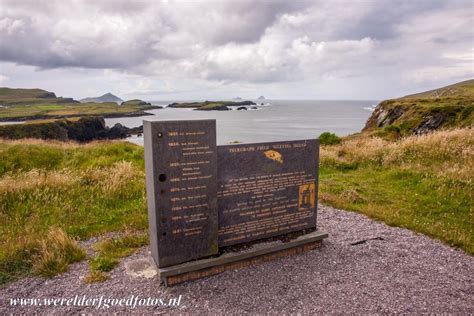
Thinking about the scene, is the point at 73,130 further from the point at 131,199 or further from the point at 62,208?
the point at 62,208

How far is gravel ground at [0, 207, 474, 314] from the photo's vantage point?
5262mm

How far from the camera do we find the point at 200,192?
5.99 meters

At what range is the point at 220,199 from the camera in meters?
6.54

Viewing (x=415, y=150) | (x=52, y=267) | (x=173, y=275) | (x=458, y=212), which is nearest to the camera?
(x=173, y=275)

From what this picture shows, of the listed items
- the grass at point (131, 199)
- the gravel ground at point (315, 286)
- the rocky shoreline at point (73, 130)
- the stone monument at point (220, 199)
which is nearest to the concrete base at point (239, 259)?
the stone monument at point (220, 199)

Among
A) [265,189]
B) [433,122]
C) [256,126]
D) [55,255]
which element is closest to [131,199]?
[55,255]

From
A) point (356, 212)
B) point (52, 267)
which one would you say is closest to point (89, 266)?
point (52, 267)

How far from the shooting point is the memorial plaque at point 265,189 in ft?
21.6

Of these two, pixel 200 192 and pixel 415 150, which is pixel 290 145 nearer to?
pixel 200 192

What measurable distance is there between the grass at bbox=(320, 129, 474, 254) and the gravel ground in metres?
1.61

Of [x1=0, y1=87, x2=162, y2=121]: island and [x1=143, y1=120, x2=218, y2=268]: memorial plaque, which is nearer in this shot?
[x1=143, y1=120, x2=218, y2=268]: memorial plaque

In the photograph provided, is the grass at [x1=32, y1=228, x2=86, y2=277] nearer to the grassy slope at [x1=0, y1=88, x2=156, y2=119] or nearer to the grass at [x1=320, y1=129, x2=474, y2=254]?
the grass at [x1=320, y1=129, x2=474, y2=254]

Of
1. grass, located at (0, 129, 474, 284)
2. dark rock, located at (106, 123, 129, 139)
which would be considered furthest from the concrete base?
dark rock, located at (106, 123, 129, 139)

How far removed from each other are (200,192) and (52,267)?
324 centimetres
